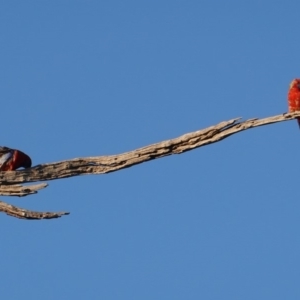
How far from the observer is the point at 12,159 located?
12.0 m

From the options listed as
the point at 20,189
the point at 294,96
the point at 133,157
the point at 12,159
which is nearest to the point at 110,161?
the point at 133,157

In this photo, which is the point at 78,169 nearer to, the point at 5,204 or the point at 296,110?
the point at 5,204

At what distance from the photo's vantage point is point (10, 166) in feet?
39.3

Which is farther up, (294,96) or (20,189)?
(294,96)

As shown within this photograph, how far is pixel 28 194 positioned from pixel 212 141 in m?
2.33

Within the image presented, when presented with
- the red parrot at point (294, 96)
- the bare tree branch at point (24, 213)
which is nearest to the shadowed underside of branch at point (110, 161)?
the bare tree branch at point (24, 213)

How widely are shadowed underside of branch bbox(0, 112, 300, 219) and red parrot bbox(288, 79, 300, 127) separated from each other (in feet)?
1.65

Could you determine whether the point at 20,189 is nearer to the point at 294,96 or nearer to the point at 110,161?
the point at 110,161

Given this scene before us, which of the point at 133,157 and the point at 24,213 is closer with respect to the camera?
the point at 133,157

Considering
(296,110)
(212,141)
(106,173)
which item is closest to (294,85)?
(296,110)

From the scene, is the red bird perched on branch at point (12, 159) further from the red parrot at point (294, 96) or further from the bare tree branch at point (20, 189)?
the red parrot at point (294, 96)

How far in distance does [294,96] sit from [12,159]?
353 cm

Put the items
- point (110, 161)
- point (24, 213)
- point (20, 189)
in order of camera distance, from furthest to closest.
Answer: point (20, 189), point (24, 213), point (110, 161)

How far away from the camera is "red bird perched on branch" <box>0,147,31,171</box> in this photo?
1190cm
